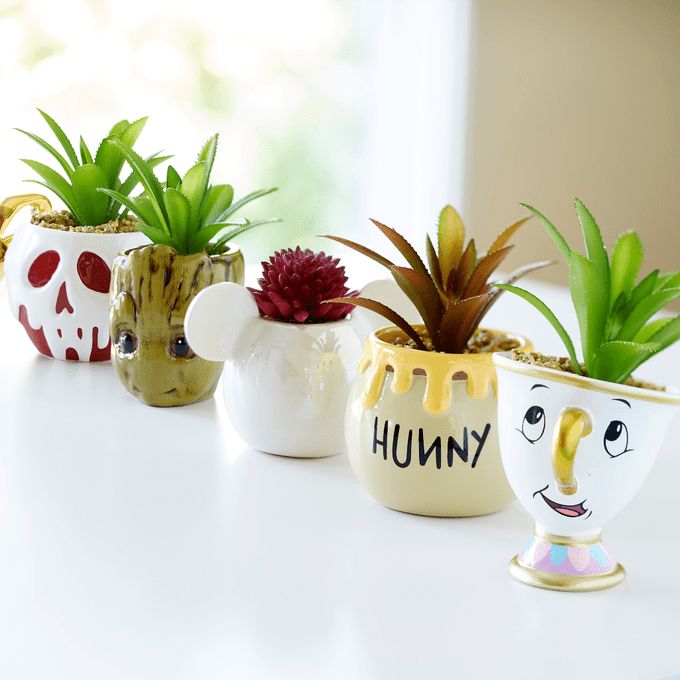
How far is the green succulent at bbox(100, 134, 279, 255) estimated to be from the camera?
105 cm

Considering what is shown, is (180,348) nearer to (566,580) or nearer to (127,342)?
(127,342)

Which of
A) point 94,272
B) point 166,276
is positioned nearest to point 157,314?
point 166,276

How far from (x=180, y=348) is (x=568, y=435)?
50cm

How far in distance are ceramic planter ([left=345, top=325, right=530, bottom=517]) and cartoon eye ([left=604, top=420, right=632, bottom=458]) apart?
144 millimetres

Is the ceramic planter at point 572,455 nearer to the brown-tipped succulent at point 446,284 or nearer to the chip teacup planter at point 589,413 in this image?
the chip teacup planter at point 589,413

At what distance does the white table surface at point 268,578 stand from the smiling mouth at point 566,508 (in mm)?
57

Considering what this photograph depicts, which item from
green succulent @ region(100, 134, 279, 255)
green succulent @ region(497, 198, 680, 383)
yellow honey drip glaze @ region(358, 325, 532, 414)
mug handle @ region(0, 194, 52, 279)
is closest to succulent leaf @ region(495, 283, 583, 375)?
green succulent @ region(497, 198, 680, 383)

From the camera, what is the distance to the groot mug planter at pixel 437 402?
812mm

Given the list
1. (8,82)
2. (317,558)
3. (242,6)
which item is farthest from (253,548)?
(242,6)

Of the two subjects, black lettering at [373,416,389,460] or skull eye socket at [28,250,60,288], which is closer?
black lettering at [373,416,389,460]

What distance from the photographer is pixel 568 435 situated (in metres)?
0.67

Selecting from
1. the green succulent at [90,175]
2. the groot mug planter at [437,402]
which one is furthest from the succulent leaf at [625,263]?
the green succulent at [90,175]

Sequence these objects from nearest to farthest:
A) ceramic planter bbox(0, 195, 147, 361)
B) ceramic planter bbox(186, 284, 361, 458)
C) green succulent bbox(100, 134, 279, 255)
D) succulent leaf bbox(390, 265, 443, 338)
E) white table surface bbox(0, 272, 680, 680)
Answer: white table surface bbox(0, 272, 680, 680), succulent leaf bbox(390, 265, 443, 338), ceramic planter bbox(186, 284, 361, 458), green succulent bbox(100, 134, 279, 255), ceramic planter bbox(0, 195, 147, 361)

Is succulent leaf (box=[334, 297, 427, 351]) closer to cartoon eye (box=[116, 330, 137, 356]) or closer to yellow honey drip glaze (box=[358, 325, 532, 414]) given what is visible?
yellow honey drip glaze (box=[358, 325, 532, 414])
